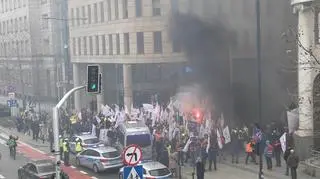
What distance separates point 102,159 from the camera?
24562mm

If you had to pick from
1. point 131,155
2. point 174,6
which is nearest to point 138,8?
point 174,6

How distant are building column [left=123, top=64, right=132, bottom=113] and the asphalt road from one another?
42.0ft

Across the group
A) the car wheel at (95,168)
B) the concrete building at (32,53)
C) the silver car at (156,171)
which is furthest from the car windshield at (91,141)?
the concrete building at (32,53)

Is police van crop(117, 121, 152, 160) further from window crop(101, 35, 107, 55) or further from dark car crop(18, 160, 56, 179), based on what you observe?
window crop(101, 35, 107, 55)

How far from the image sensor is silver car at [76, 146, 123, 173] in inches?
967

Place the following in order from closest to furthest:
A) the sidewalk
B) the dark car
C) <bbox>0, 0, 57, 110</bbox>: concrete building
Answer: the sidewalk
the dark car
<bbox>0, 0, 57, 110</bbox>: concrete building

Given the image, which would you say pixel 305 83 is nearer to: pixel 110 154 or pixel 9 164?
pixel 110 154

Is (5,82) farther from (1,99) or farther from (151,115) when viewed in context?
(151,115)

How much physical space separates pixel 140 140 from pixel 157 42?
17.9 m

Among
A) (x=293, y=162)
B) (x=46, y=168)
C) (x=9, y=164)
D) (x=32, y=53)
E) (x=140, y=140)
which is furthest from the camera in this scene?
(x=32, y=53)

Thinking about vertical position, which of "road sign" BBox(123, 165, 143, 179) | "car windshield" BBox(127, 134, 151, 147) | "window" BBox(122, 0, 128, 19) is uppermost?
"window" BBox(122, 0, 128, 19)

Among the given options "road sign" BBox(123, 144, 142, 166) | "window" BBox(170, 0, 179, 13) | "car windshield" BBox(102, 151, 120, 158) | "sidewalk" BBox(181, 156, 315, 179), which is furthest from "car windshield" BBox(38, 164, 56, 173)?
"window" BBox(170, 0, 179, 13)

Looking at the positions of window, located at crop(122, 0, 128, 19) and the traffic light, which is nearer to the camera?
the traffic light

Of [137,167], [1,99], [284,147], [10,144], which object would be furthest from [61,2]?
[137,167]
